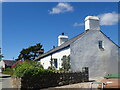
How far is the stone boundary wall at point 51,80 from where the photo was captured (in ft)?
49.1

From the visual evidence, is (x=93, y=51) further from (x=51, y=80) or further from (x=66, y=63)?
(x=51, y=80)

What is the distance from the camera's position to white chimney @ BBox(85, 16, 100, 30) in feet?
78.8

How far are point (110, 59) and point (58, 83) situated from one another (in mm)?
10320

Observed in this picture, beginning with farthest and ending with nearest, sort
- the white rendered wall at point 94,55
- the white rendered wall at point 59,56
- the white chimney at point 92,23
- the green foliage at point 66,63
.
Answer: the white chimney at point 92,23 < the white rendered wall at point 59,56 < the white rendered wall at point 94,55 < the green foliage at point 66,63

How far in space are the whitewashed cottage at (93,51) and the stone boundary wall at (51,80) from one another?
3.89 metres

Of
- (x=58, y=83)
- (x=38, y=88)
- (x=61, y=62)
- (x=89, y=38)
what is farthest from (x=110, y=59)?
(x=38, y=88)

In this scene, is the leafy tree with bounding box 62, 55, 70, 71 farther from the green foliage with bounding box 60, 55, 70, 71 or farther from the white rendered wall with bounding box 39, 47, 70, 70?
the white rendered wall with bounding box 39, 47, 70, 70

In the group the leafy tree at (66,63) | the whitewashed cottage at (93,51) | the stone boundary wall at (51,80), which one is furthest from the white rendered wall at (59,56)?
the stone boundary wall at (51,80)

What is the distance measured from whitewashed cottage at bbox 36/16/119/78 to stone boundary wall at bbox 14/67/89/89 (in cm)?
389

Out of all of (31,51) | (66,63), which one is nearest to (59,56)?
(66,63)

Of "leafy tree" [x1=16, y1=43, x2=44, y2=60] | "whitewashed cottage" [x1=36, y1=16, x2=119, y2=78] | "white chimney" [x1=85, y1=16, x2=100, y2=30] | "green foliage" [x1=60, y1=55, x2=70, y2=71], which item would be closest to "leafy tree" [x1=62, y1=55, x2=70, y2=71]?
"green foliage" [x1=60, y1=55, x2=70, y2=71]

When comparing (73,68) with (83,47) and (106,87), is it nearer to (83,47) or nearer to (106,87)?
(83,47)

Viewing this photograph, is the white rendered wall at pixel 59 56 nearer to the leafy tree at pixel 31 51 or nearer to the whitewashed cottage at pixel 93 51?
the whitewashed cottage at pixel 93 51

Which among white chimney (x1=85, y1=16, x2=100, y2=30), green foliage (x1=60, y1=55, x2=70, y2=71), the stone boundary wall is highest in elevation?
white chimney (x1=85, y1=16, x2=100, y2=30)
